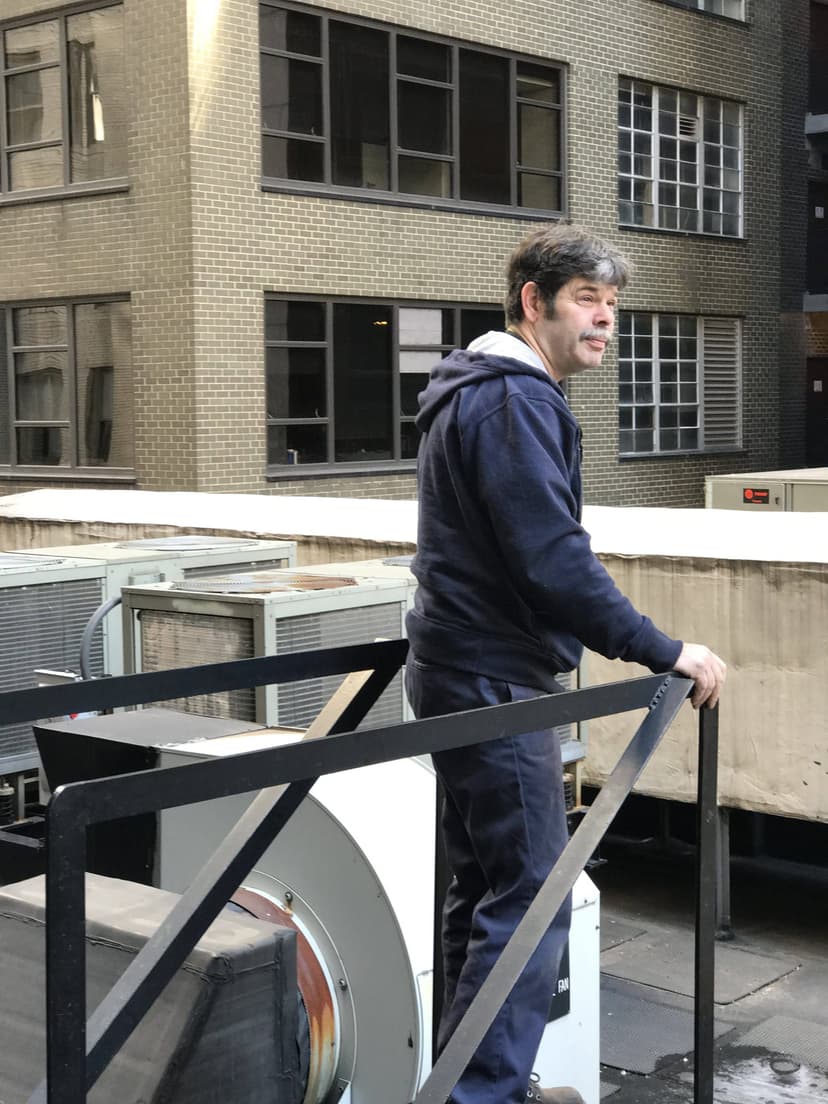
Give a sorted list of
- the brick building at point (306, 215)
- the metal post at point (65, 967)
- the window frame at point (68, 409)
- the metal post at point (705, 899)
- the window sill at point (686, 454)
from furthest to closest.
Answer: the window sill at point (686, 454) → the window frame at point (68, 409) → the brick building at point (306, 215) → the metal post at point (705, 899) → the metal post at point (65, 967)

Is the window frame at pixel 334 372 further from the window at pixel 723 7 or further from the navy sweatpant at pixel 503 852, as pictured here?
the navy sweatpant at pixel 503 852

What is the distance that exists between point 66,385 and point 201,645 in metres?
12.7

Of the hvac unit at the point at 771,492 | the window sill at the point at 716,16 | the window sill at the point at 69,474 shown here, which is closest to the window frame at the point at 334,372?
the window sill at the point at 69,474

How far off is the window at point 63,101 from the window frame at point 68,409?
1325mm

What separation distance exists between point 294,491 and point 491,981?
561 inches

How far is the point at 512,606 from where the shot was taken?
300 centimetres

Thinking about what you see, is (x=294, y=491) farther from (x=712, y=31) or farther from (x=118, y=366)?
(x=712, y=31)

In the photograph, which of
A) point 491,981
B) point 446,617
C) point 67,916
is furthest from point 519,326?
point 67,916

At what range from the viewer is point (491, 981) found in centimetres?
232

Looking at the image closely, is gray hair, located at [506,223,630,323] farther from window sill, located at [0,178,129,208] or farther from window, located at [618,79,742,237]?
window, located at [618,79,742,237]

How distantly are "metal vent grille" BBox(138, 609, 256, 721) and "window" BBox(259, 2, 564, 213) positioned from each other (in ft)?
39.0

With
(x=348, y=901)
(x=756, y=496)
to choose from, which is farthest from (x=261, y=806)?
(x=756, y=496)

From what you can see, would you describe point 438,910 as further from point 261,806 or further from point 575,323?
point 575,323

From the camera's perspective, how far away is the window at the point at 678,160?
68.1 ft
